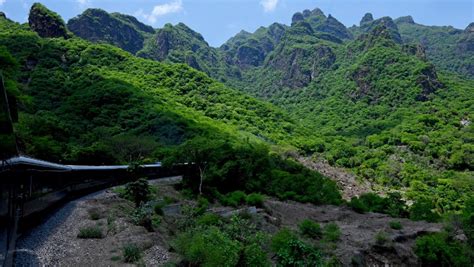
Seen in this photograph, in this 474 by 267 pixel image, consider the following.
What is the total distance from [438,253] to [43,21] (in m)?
135

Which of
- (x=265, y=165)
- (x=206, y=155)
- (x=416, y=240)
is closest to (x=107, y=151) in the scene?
(x=206, y=155)

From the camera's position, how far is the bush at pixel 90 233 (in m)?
20.3

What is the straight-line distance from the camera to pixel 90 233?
20.5 meters

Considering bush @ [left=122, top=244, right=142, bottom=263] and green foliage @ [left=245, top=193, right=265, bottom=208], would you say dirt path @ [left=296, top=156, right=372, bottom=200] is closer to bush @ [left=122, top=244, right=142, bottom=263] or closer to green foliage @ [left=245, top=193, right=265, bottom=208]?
green foliage @ [left=245, top=193, right=265, bottom=208]

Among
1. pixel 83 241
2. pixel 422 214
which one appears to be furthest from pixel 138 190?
pixel 422 214

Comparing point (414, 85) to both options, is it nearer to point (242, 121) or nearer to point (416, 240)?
point (242, 121)

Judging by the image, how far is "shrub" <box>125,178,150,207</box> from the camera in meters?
27.8

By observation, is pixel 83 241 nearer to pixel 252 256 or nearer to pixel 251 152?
pixel 252 256

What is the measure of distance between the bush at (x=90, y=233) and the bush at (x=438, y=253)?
3026 centimetres

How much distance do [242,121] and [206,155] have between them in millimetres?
83040

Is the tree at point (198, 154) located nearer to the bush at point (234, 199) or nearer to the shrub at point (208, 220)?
the bush at point (234, 199)

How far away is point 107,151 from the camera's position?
55.1 metres

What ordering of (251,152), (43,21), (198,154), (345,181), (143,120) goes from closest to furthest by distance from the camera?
(198,154) < (251,152) < (143,120) < (345,181) < (43,21)

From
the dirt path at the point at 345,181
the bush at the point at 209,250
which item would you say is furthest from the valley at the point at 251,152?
the dirt path at the point at 345,181
